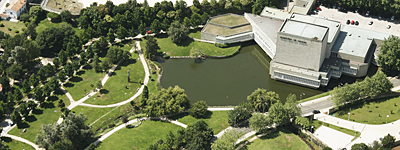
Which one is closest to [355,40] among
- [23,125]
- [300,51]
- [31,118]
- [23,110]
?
[300,51]

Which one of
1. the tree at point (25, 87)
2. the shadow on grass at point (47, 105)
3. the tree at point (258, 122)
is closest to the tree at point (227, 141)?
the tree at point (258, 122)

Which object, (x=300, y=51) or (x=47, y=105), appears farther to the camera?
(x=300, y=51)

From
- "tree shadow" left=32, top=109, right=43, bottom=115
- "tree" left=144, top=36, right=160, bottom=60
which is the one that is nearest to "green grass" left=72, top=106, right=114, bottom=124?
"tree shadow" left=32, top=109, right=43, bottom=115

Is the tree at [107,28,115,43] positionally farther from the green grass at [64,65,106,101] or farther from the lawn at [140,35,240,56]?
the green grass at [64,65,106,101]

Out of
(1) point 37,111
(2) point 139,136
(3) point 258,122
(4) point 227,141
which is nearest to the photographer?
(4) point 227,141

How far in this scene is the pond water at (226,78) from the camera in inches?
6919

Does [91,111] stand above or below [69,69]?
below

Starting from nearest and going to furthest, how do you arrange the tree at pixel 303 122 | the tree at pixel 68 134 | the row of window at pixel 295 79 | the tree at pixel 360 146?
the tree at pixel 360 146 → the tree at pixel 68 134 → the tree at pixel 303 122 → the row of window at pixel 295 79

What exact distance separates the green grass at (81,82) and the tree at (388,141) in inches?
3579

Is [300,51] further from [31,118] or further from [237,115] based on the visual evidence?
[31,118]

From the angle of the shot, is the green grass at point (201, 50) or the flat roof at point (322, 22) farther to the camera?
the green grass at point (201, 50)

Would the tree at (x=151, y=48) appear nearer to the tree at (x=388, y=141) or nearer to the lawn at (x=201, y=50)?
the lawn at (x=201, y=50)

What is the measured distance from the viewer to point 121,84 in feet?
595

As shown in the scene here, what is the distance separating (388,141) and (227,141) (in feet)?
139
